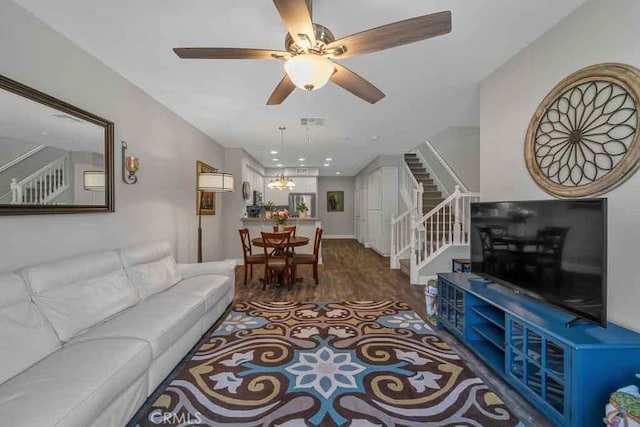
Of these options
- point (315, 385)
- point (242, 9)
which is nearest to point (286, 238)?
point (315, 385)

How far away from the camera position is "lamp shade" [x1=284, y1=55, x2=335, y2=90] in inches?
65.5

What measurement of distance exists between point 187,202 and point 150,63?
2191mm

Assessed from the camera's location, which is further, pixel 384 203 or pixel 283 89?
pixel 384 203

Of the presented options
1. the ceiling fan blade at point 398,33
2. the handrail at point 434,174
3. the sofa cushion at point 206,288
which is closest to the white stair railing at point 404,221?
the handrail at point 434,174

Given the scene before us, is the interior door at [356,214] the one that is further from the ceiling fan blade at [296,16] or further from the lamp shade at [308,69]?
the ceiling fan blade at [296,16]

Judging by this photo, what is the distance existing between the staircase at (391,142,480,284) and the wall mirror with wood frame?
3.84 meters

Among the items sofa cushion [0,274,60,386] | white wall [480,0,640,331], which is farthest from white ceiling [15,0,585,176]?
sofa cushion [0,274,60,386]

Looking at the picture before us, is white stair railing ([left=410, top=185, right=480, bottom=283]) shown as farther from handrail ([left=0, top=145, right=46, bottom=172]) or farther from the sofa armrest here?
handrail ([left=0, top=145, right=46, bottom=172])

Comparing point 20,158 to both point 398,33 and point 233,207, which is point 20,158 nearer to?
point 398,33

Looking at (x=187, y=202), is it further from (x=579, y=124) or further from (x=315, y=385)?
(x=579, y=124)

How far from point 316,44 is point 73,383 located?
215 cm

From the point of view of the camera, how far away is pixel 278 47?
2400 millimetres

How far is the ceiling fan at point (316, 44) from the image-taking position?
1.44 m

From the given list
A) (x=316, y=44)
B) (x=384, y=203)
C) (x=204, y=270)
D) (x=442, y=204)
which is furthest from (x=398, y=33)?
(x=384, y=203)
